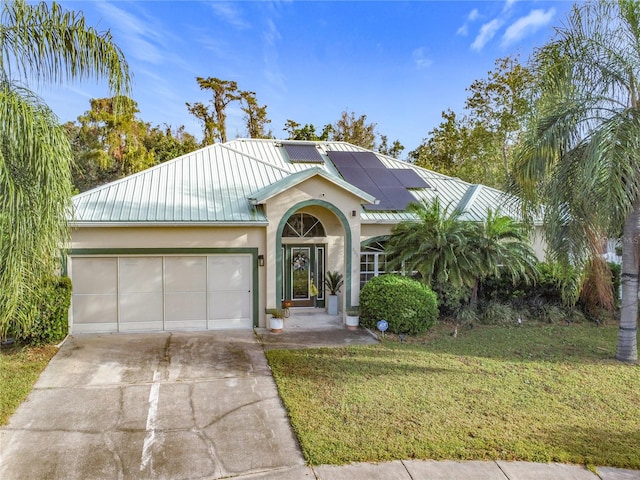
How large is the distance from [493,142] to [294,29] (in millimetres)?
18627

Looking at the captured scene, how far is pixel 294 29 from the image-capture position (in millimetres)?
15031

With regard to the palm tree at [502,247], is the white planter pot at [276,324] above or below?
below

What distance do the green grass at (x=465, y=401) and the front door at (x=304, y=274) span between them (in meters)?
4.07

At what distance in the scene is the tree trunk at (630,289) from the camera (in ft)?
34.5

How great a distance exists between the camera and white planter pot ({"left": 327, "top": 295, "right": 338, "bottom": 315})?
14734 millimetres

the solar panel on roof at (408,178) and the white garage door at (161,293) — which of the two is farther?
the solar panel on roof at (408,178)

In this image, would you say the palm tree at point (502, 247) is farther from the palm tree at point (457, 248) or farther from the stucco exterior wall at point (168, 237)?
the stucco exterior wall at point (168, 237)

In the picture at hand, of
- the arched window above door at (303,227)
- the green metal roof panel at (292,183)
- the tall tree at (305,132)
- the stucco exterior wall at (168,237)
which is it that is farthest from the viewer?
the tall tree at (305,132)

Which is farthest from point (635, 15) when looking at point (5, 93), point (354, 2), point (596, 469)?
point (5, 93)

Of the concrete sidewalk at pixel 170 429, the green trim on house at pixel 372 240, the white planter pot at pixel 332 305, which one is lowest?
the concrete sidewalk at pixel 170 429

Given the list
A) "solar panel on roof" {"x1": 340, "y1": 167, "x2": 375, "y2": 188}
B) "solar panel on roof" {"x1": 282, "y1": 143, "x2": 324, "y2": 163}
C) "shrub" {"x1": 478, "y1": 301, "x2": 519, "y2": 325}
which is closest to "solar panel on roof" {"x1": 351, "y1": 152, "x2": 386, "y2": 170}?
"solar panel on roof" {"x1": 340, "y1": 167, "x2": 375, "y2": 188}

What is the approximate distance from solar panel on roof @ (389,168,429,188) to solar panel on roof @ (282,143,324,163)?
10.1 ft

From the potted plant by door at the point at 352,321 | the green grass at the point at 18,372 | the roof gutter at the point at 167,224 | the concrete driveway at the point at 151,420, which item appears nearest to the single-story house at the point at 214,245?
the roof gutter at the point at 167,224

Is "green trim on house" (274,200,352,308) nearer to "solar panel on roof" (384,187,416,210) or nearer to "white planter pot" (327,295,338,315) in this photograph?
"white planter pot" (327,295,338,315)
